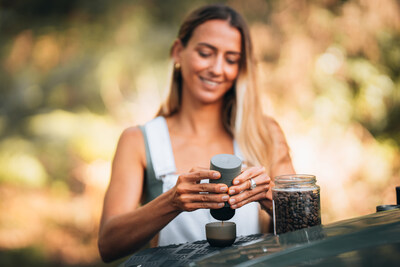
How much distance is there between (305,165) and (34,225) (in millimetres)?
2478

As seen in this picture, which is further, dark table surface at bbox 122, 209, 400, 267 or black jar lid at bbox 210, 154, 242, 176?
black jar lid at bbox 210, 154, 242, 176

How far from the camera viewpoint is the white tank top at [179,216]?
1684 millimetres

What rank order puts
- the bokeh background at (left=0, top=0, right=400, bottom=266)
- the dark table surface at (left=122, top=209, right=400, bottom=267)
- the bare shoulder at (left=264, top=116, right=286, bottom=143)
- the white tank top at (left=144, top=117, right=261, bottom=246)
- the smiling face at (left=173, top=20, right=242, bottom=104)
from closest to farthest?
the dark table surface at (left=122, top=209, right=400, bottom=267), the white tank top at (left=144, top=117, right=261, bottom=246), the smiling face at (left=173, top=20, right=242, bottom=104), the bare shoulder at (left=264, top=116, right=286, bottom=143), the bokeh background at (left=0, top=0, right=400, bottom=266)

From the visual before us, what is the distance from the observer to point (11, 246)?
4.03m

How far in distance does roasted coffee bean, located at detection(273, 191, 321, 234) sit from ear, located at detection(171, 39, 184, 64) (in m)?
1.03

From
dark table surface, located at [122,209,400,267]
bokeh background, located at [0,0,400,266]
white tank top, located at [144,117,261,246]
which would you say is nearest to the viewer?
dark table surface, located at [122,209,400,267]

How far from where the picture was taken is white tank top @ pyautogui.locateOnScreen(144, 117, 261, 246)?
5.52ft

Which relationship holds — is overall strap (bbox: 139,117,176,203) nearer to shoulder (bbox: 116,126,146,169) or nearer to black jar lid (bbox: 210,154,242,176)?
shoulder (bbox: 116,126,146,169)

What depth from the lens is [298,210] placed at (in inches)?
44.1

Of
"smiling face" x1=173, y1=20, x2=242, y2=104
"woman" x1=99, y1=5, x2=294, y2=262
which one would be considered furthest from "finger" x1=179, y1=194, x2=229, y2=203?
"smiling face" x1=173, y1=20, x2=242, y2=104

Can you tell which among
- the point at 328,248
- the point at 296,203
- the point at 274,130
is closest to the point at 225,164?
the point at 296,203

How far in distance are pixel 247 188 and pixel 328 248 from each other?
0.36 meters

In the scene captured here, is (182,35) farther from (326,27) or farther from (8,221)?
(8,221)

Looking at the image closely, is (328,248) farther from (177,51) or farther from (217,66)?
(177,51)
